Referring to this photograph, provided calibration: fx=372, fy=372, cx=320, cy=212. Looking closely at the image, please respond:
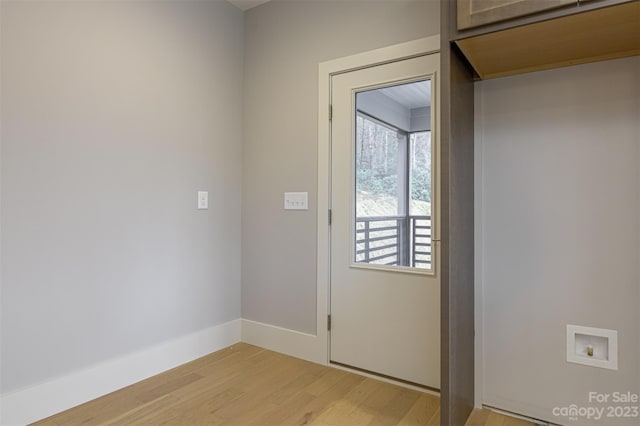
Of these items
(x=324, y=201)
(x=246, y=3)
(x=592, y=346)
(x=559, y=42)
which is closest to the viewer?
(x=559, y=42)

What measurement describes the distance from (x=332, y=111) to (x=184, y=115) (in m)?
1.04

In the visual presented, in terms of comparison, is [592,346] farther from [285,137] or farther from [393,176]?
[285,137]

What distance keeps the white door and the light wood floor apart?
0.61 feet

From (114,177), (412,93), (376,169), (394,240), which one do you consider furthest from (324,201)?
(114,177)

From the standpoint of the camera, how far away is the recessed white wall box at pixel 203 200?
2.71 meters

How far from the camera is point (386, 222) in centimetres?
236

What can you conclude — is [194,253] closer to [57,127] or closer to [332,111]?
[57,127]

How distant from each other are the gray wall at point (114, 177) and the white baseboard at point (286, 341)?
26 centimetres

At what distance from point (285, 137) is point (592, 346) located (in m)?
2.21

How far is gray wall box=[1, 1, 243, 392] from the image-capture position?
183 centimetres

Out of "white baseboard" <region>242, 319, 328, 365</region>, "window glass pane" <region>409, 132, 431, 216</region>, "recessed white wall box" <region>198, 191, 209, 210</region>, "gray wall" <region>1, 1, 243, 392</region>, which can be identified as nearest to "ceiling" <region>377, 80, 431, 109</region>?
"window glass pane" <region>409, 132, 431, 216</region>

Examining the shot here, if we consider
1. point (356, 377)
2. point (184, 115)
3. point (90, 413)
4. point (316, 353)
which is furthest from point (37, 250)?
point (356, 377)

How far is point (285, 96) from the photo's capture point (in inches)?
110

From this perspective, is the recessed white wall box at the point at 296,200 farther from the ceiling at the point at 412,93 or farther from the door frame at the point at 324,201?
the ceiling at the point at 412,93
